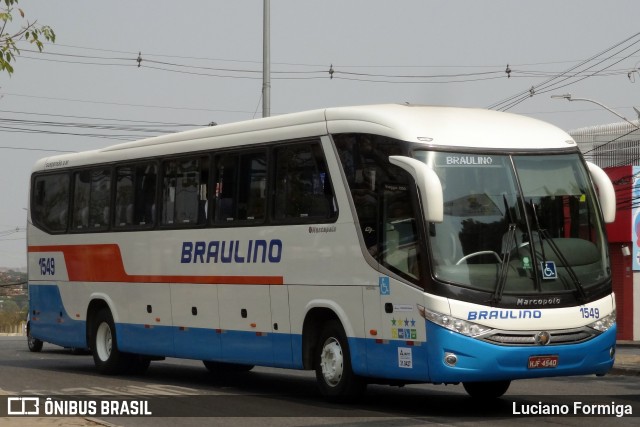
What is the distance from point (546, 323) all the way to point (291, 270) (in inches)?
150

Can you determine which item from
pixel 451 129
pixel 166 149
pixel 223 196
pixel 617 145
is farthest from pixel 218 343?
pixel 617 145

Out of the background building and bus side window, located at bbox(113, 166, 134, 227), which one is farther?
the background building

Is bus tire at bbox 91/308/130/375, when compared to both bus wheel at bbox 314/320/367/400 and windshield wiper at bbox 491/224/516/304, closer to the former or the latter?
bus wheel at bbox 314/320/367/400

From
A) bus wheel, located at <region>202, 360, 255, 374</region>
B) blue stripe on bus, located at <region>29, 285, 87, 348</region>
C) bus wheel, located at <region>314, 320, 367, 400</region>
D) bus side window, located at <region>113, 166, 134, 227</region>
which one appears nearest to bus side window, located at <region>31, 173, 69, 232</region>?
blue stripe on bus, located at <region>29, 285, 87, 348</region>

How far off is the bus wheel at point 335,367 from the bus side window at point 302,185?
1.44 metres

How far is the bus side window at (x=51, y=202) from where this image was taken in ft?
73.0

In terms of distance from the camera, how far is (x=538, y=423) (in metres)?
13.0

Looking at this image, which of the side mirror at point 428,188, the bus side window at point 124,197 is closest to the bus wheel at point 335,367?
the side mirror at point 428,188

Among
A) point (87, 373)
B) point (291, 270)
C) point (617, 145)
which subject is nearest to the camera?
point (291, 270)

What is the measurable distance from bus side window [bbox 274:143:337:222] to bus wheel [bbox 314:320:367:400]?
4.73 ft

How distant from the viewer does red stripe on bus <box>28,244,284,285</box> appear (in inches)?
746

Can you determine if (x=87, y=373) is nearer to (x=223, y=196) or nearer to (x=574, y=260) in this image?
(x=223, y=196)

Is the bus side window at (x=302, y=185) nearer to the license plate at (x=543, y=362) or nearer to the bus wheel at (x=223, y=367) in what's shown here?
the license plate at (x=543, y=362)

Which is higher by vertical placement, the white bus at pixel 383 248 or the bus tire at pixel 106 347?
the white bus at pixel 383 248
